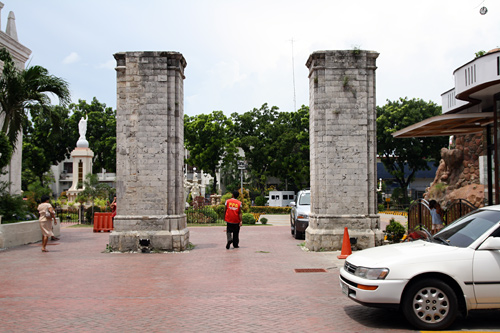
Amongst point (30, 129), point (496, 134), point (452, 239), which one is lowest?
point (452, 239)

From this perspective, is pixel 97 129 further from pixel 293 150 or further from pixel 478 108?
pixel 478 108

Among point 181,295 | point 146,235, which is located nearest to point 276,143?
point 146,235

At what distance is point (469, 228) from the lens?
23.1 ft

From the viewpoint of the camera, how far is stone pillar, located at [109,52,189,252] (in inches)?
594

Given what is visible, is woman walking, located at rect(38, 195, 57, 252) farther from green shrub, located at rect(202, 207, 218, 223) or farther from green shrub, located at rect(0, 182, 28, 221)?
green shrub, located at rect(202, 207, 218, 223)

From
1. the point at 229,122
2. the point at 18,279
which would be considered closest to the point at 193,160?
the point at 229,122

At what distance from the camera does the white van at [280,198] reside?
4788 centimetres

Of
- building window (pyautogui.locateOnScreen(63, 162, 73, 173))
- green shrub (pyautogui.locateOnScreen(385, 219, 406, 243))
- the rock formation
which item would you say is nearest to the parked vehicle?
green shrub (pyautogui.locateOnScreen(385, 219, 406, 243))

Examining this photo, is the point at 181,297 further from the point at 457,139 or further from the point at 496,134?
the point at 457,139

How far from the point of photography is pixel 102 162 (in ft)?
184

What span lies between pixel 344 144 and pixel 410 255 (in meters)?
8.89

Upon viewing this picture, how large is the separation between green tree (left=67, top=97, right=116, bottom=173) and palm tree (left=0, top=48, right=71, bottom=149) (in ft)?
108

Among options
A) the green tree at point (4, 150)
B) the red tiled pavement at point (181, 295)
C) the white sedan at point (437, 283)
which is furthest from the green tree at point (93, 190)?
the white sedan at point (437, 283)

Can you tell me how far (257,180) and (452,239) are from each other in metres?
47.8
